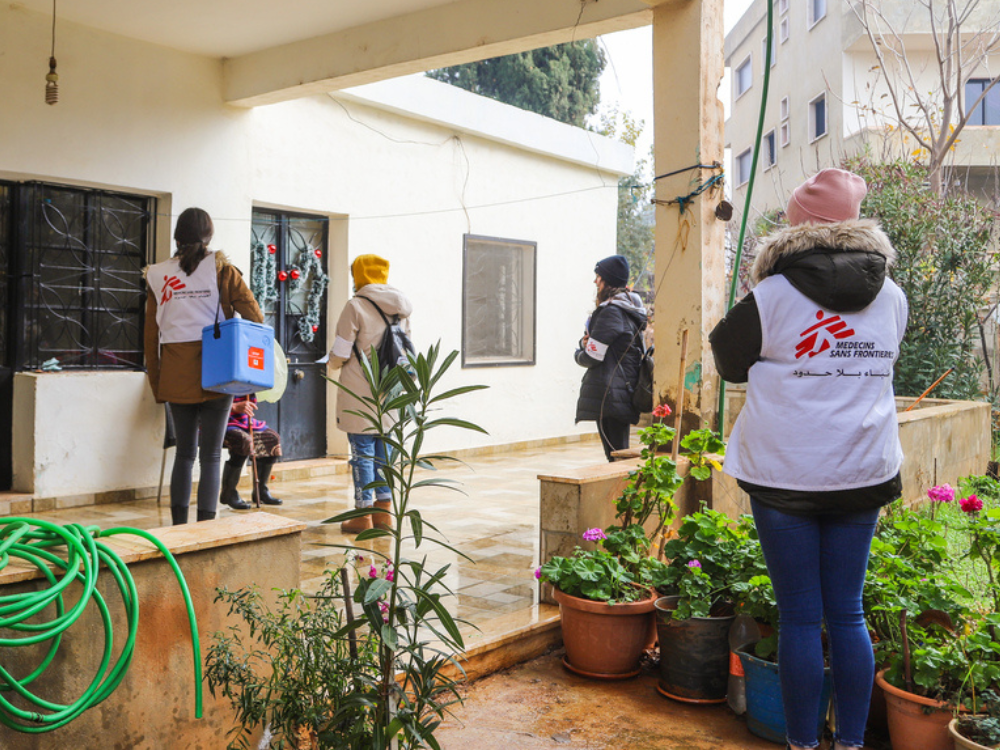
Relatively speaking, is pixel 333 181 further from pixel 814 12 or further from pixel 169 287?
pixel 814 12

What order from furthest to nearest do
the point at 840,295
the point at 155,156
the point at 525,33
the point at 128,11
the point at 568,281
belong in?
the point at 568,281 < the point at 155,156 < the point at 128,11 < the point at 525,33 < the point at 840,295

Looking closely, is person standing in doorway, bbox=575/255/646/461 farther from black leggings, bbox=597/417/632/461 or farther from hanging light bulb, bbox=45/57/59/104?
hanging light bulb, bbox=45/57/59/104

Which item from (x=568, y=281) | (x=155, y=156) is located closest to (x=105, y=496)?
(x=155, y=156)

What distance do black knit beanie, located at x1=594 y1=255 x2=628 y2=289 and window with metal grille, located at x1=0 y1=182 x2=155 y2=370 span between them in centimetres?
343

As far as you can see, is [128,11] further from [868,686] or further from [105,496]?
[868,686]

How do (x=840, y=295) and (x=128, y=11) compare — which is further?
(x=128, y=11)

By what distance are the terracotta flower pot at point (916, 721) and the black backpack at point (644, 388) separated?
2689mm

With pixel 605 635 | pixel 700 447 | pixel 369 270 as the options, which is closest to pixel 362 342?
pixel 369 270

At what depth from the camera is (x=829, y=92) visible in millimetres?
17031

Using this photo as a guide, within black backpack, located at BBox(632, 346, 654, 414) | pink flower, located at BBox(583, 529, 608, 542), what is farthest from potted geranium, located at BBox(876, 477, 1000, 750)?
black backpack, located at BBox(632, 346, 654, 414)

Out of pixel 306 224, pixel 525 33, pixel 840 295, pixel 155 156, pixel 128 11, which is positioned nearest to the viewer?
pixel 840 295

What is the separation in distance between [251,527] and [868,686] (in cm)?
175

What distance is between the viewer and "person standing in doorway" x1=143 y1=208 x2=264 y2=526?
4.26 metres

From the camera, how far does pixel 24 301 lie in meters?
6.12
